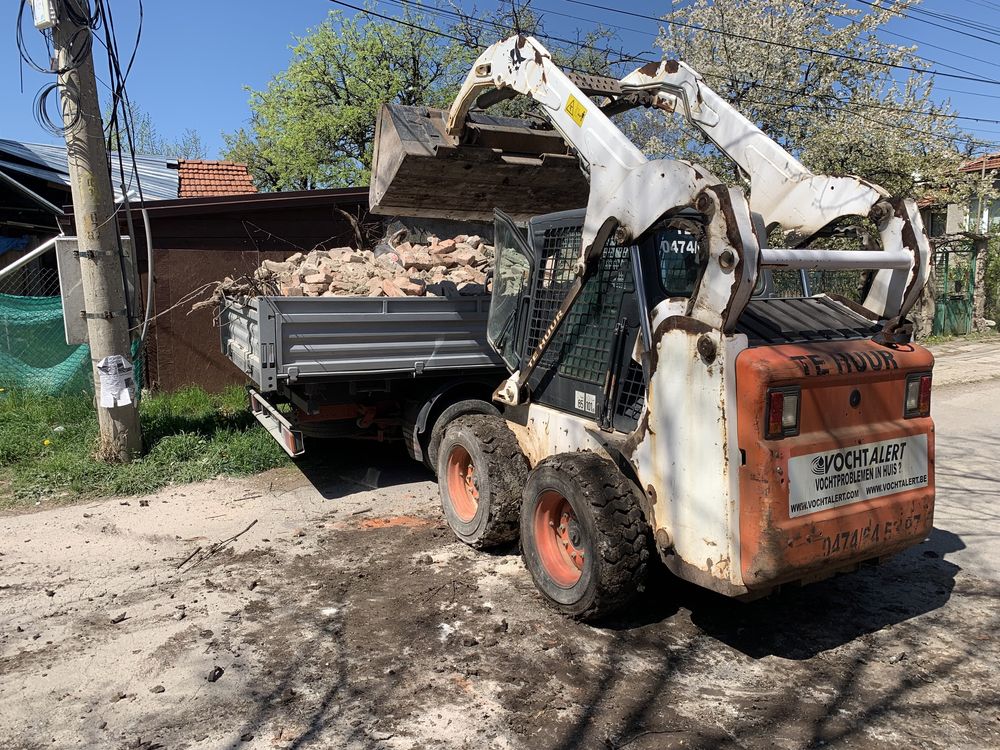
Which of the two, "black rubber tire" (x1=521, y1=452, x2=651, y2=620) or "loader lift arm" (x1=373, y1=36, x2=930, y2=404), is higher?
"loader lift arm" (x1=373, y1=36, x2=930, y2=404)

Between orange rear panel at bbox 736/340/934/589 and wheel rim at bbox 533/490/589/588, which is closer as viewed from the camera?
orange rear panel at bbox 736/340/934/589

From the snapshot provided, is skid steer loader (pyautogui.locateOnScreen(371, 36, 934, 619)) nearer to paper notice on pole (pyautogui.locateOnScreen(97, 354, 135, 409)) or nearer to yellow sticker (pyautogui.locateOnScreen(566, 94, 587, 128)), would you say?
yellow sticker (pyautogui.locateOnScreen(566, 94, 587, 128))

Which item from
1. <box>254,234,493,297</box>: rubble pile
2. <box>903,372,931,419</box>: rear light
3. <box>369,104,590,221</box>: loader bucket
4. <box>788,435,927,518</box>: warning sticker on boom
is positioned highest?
<box>369,104,590,221</box>: loader bucket

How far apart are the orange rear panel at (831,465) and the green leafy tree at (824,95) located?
13.1 metres

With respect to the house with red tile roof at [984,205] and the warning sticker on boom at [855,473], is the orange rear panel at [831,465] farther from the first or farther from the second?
the house with red tile roof at [984,205]

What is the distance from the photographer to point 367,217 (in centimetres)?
1130

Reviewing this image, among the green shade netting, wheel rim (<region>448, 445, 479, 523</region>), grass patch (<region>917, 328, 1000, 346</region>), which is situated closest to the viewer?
wheel rim (<region>448, 445, 479, 523</region>)

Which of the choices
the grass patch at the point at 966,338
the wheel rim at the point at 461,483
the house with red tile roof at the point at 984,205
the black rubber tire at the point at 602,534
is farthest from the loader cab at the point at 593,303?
the house with red tile roof at the point at 984,205

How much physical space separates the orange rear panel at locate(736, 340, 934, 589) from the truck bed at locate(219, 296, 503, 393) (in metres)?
3.33

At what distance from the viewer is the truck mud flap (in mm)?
6055

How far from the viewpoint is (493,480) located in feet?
16.0

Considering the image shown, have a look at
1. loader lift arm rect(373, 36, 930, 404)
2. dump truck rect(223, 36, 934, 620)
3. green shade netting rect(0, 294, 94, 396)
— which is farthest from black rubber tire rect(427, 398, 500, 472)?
green shade netting rect(0, 294, 94, 396)

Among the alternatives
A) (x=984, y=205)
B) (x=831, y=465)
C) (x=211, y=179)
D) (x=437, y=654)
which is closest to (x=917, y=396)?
(x=831, y=465)

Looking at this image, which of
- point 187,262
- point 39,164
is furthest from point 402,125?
point 39,164
